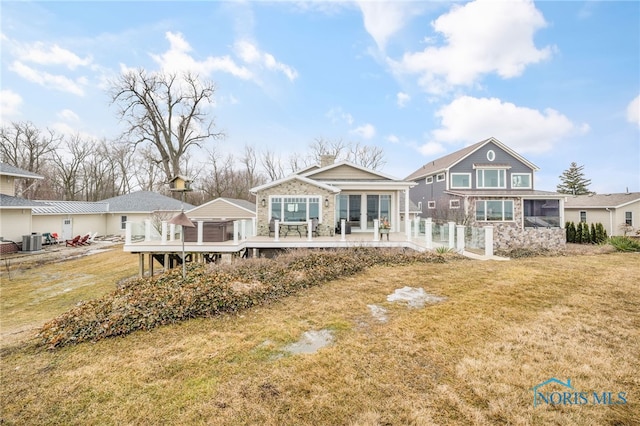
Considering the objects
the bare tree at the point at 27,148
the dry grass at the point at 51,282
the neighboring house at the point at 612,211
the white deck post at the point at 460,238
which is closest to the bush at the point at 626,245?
the white deck post at the point at 460,238

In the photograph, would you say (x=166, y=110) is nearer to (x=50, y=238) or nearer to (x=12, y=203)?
(x=50, y=238)

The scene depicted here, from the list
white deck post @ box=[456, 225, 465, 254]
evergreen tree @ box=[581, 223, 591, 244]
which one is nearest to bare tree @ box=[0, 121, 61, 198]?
white deck post @ box=[456, 225, 465, 254]

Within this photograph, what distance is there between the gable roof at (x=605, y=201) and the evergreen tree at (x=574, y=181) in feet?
57.3

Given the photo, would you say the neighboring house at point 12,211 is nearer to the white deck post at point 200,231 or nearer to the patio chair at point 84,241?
the patio chair at point 84,241

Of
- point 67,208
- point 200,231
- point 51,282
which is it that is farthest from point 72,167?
point 200,231

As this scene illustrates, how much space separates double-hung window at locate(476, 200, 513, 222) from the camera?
17.1m

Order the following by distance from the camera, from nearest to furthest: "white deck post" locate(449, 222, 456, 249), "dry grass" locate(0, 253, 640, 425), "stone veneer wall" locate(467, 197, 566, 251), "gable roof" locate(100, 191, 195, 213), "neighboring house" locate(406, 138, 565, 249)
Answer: "dry grass" locate(0, 253, 640, 425) < "white deck post" locate(449, 222, 456, 249) < "stone veneer wall" locate(467, 197, 566, 251) < "neighboring house" locate(406, 138, 565, 249) < "gable roof" locate(100, 191, 195, 213)

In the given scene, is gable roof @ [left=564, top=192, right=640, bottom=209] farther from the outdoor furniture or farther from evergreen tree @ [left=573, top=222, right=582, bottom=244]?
the outdoor furniture

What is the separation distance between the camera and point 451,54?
14.2 m

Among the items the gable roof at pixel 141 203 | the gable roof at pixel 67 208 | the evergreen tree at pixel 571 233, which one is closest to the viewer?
the evergreen tree at pixel 571 233

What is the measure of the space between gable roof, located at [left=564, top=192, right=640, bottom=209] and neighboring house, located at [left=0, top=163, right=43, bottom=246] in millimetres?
38028

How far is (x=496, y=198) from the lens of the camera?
56.5ft

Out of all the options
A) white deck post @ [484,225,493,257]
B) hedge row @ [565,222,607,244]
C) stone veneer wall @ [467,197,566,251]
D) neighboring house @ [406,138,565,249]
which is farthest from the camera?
hedge row @ [565,222,607,244]

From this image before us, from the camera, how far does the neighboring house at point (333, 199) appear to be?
12578 mm
